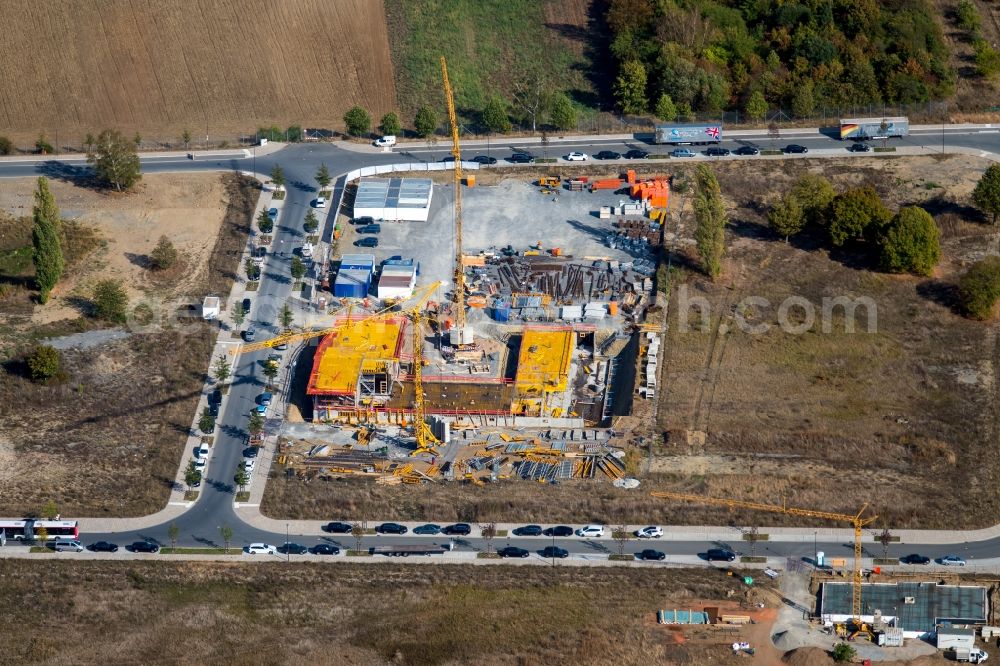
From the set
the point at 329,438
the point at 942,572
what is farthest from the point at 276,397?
the point at 942,572

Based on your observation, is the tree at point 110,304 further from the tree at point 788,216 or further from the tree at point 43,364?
the tree at point 788,216

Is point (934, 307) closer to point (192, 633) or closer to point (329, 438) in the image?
Answer: point (329, 438)

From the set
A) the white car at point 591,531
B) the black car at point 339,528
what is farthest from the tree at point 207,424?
the white car at point 591,531

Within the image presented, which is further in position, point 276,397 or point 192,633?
point 276,397

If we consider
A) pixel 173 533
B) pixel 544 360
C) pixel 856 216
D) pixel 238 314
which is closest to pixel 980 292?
pixel 856 216

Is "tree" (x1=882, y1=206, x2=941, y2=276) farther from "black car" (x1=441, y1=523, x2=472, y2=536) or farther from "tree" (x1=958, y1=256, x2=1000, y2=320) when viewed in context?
"black car" (x1=441, y1=523, x2=472, y2=536)
